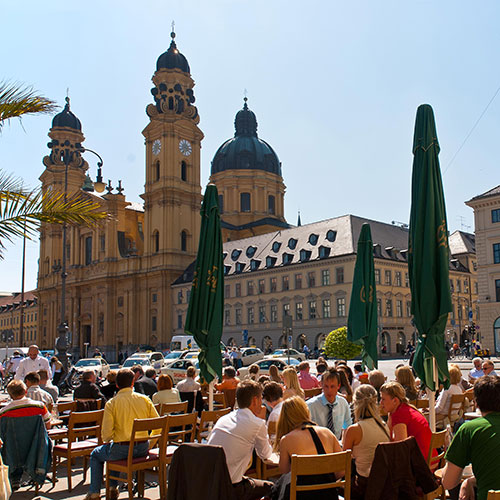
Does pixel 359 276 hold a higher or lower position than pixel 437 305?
higher

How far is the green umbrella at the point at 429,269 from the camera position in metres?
8.26

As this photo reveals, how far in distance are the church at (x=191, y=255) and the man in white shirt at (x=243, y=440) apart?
45.6 metres

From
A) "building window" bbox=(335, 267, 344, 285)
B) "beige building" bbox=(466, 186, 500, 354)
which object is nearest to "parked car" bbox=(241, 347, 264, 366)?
"building window" bbox=(335, 267, 344, 285)

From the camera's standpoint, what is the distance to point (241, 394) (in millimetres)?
6297

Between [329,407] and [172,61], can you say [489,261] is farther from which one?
[172,61]

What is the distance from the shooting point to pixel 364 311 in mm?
13930

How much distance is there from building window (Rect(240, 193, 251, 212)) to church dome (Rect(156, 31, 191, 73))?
19.2m

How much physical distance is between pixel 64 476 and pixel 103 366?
27.7 metres

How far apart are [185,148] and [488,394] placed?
2876 inches

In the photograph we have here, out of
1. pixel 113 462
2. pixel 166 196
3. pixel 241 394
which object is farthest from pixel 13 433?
pixel 166 196

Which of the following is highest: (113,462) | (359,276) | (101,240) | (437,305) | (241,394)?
(101,240)

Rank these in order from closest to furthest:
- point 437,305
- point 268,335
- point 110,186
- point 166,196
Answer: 1. point 437,305
2. point 268,335
3. point 166,196
4. point 110,186

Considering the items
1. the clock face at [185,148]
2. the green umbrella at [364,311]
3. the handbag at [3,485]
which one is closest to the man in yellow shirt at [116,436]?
the handbag at [3,485]

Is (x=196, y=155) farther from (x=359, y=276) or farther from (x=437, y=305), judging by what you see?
(x=437, y=305)
